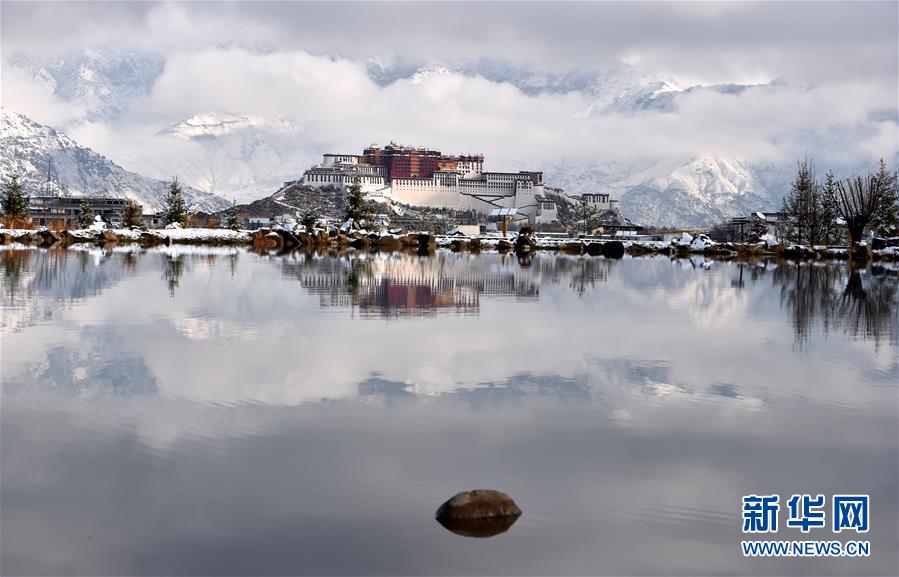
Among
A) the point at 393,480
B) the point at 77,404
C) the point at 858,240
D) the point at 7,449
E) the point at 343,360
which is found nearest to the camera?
the point at 393,480

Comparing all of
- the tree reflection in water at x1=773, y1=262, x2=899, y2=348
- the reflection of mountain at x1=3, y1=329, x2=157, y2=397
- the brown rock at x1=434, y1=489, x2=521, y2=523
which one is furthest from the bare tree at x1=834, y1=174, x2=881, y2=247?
the brown rock at x1=434, y1=489, x2=521, y2=523

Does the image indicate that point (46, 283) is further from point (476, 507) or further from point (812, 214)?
point (812, 214)

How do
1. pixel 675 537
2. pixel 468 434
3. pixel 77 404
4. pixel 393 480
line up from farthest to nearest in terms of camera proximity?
pixel 77 404, pixel 468 434, pixel 393 480, pixel 675 537

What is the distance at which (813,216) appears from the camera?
298 feet

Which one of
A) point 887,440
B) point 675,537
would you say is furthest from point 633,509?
point 887,440

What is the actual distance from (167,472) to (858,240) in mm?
78705

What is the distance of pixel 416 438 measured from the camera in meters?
10.3

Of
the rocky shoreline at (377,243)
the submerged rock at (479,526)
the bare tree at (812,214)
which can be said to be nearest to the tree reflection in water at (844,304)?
the submerged rock at (479,526)

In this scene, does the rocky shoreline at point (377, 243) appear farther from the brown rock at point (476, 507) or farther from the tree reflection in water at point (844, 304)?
the brown rock at point (476, 507)

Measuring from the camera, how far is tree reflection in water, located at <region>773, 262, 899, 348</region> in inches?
822

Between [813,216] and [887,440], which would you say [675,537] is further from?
[813,216]

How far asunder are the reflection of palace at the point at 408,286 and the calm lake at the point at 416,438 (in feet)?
9.57

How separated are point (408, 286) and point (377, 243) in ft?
176

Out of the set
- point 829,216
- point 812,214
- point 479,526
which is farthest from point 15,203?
point 479,526
